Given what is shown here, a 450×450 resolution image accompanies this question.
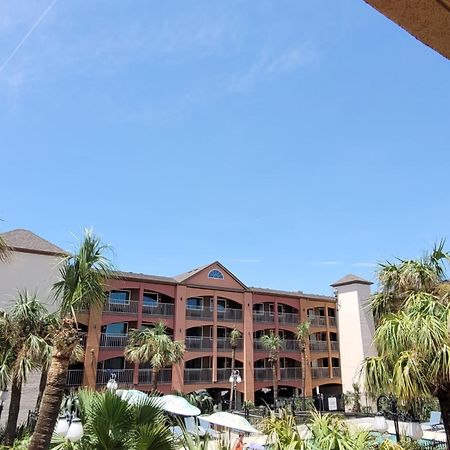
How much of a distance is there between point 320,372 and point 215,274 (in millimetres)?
14323

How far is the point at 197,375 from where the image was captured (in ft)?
113

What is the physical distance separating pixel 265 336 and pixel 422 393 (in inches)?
1181

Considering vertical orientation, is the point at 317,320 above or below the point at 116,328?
above

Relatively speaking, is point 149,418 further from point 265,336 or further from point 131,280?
point 265,336

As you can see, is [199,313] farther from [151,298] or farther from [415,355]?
[415,355]

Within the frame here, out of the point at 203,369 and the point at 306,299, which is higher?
the point at 306,299

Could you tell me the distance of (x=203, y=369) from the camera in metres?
34.9

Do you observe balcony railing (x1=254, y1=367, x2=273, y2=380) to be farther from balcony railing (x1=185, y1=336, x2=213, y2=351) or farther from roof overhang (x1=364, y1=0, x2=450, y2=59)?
roof overhang (x1=364, y1=0, x2=450, y2=59)

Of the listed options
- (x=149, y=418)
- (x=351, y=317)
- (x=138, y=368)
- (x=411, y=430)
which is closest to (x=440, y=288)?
(x=411, y=430)

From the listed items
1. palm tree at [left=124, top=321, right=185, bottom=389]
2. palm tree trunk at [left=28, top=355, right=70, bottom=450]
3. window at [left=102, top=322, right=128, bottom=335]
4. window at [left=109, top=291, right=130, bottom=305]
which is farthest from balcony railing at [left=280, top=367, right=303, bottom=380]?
palm tree trunk at [left=28, top=355, right=70, bottom=450]

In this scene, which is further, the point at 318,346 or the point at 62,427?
the point at 318,346

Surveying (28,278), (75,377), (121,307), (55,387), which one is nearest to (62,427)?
(55,387)

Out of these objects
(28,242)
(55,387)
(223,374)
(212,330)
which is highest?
(28,242)

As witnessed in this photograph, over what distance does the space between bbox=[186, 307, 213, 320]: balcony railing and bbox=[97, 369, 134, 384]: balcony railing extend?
6788 millimetres
